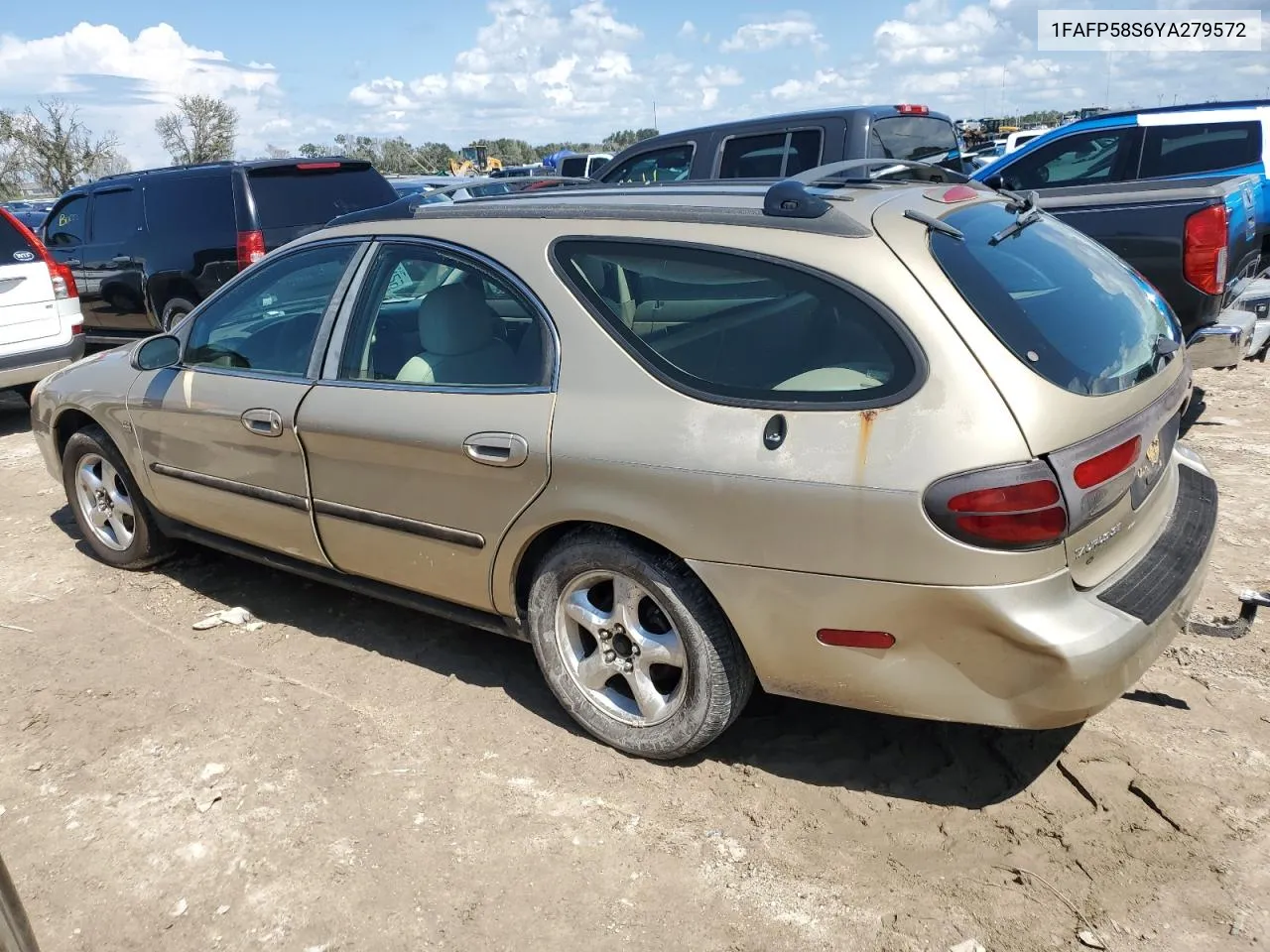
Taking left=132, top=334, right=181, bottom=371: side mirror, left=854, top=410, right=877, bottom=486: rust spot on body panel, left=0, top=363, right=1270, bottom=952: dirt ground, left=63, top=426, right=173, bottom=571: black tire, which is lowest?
left=0, top=363, right=1270, bottom=952: dirt ground

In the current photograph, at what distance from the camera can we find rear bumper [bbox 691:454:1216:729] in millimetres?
2465

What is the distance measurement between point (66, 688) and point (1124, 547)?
3744 millimetres

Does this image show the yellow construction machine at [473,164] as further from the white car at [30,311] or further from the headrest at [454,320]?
the headrest at [454,320]

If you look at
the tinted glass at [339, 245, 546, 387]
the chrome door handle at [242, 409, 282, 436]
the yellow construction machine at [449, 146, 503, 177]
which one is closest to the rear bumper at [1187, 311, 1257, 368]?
the tinted glass at [339, 245, 546, 387]

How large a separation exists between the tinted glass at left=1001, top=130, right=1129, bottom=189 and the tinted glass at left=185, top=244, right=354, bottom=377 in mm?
6644

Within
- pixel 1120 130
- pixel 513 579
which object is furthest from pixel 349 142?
pixel 513 579

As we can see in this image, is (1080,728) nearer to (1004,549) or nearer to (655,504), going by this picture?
(1004,549)

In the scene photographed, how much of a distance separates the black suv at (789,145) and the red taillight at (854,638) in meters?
5.76

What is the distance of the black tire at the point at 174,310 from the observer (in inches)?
368

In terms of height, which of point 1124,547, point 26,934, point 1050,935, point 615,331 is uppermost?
point 615,331

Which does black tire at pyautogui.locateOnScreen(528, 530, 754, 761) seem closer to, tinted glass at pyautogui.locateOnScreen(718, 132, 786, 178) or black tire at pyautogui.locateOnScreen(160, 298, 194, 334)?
tinted glass at pyautogui.locateOnScreen(718, 132, 786, 178)

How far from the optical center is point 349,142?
60344 mm

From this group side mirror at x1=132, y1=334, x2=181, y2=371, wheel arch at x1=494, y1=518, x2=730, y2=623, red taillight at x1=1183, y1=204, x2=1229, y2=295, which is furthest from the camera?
red taillight at x1=1183, y1=204, x2=1229, y2=295

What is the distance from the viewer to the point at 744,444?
8.76 feet
